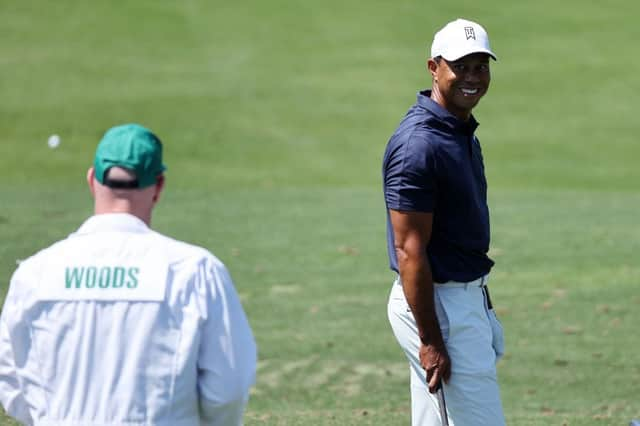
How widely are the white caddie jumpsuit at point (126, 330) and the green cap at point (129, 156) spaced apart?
12 centimetres

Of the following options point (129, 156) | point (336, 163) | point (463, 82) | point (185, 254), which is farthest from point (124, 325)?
point (336, 163)

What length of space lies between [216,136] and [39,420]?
69.6 feet

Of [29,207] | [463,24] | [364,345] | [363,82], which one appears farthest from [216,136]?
[463,24]

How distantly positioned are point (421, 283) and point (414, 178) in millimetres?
401

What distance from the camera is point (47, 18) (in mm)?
31562

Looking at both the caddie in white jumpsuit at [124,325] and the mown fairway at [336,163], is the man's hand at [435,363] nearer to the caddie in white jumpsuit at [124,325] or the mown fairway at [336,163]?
the caddie in white jumpsuit at [124,325]

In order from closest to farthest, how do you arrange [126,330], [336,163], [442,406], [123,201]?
[126,330] < [123,201] < [442,406] < [336,163]

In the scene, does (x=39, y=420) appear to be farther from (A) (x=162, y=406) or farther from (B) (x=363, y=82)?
(B) (x=363, y=82)

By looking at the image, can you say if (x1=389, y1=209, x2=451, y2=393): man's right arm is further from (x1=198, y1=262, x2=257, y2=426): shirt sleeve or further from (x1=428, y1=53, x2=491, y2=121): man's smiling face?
(x1=198, y1=262, x2=257, y2=426): shirt sleeve

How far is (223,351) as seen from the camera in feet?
11.4

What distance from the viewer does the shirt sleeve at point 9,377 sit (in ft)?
11.5

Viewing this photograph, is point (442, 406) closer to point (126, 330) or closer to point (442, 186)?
point (442, 186)

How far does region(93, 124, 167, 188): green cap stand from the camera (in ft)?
11.6

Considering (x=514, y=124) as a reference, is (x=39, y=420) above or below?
below
